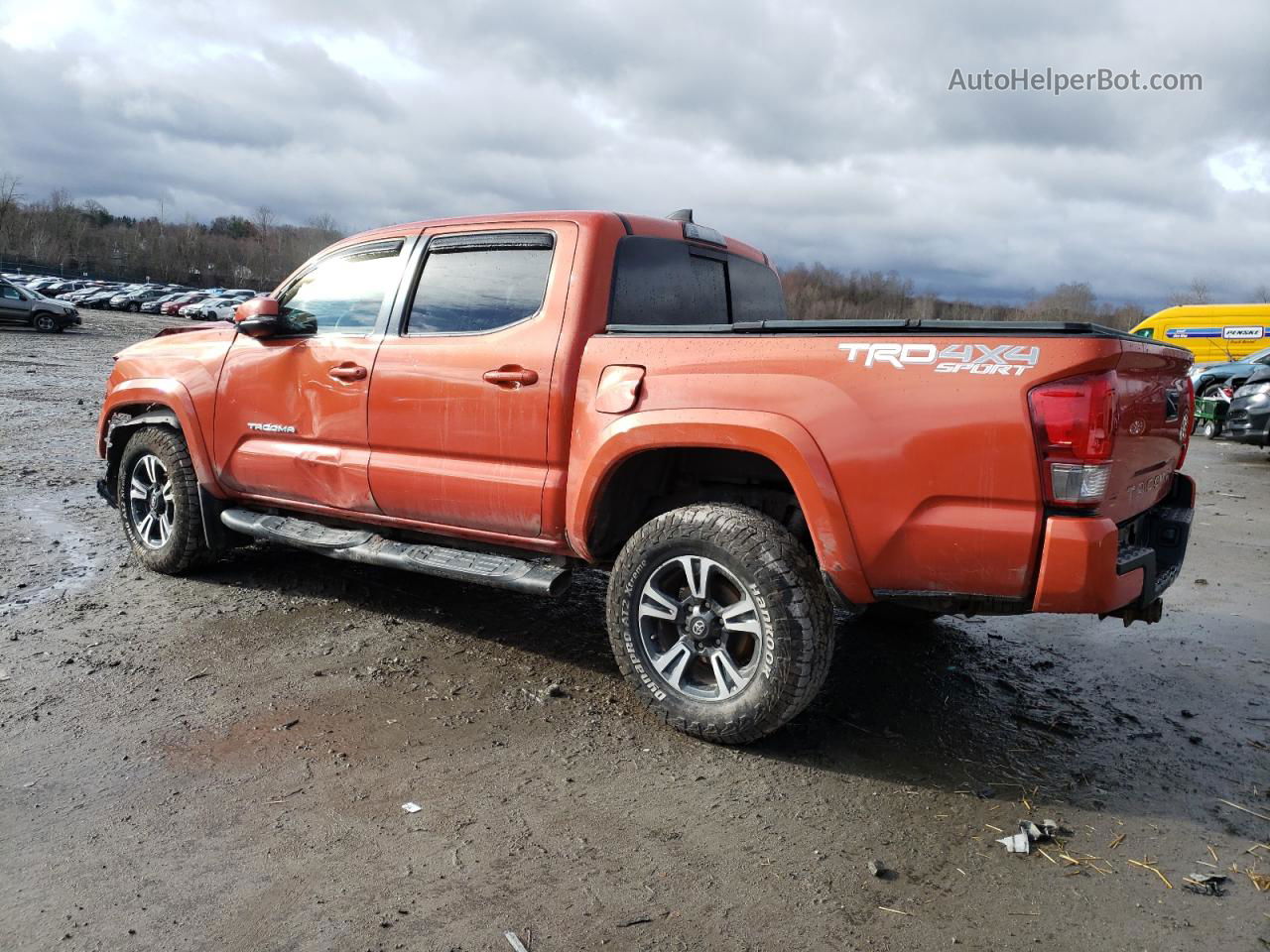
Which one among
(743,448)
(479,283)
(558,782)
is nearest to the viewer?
(558,782)

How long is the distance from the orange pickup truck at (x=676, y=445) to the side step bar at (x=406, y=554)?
0.06ft

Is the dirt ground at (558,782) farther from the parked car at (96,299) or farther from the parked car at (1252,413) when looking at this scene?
the parked car at (96,299)

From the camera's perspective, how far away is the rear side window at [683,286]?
13.9 ft

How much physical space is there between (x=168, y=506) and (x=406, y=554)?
203cm

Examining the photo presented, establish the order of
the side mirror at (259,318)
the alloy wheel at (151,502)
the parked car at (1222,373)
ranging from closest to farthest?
the side mirror at (259,318)
the alloy wheel at (151,502)
the parked car at (1222,373)

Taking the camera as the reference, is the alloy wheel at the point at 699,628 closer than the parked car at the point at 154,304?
Yes

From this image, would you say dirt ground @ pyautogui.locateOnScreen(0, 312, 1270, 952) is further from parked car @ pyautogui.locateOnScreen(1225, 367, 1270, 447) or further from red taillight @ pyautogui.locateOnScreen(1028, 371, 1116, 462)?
parked car @ pyautogui.locateOnScreen(1225, 367, 1270, 447)

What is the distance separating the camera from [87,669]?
4215mm

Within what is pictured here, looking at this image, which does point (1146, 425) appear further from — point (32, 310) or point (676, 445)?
point (32, 310)

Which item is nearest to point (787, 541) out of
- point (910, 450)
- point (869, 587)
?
point (869, 587)

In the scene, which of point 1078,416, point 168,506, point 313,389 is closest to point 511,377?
point 313,389

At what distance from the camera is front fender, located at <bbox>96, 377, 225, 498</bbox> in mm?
5371

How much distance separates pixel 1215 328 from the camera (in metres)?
29.4

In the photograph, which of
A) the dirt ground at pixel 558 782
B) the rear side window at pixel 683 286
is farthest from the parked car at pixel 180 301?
the rear side window at pixel 683 286
